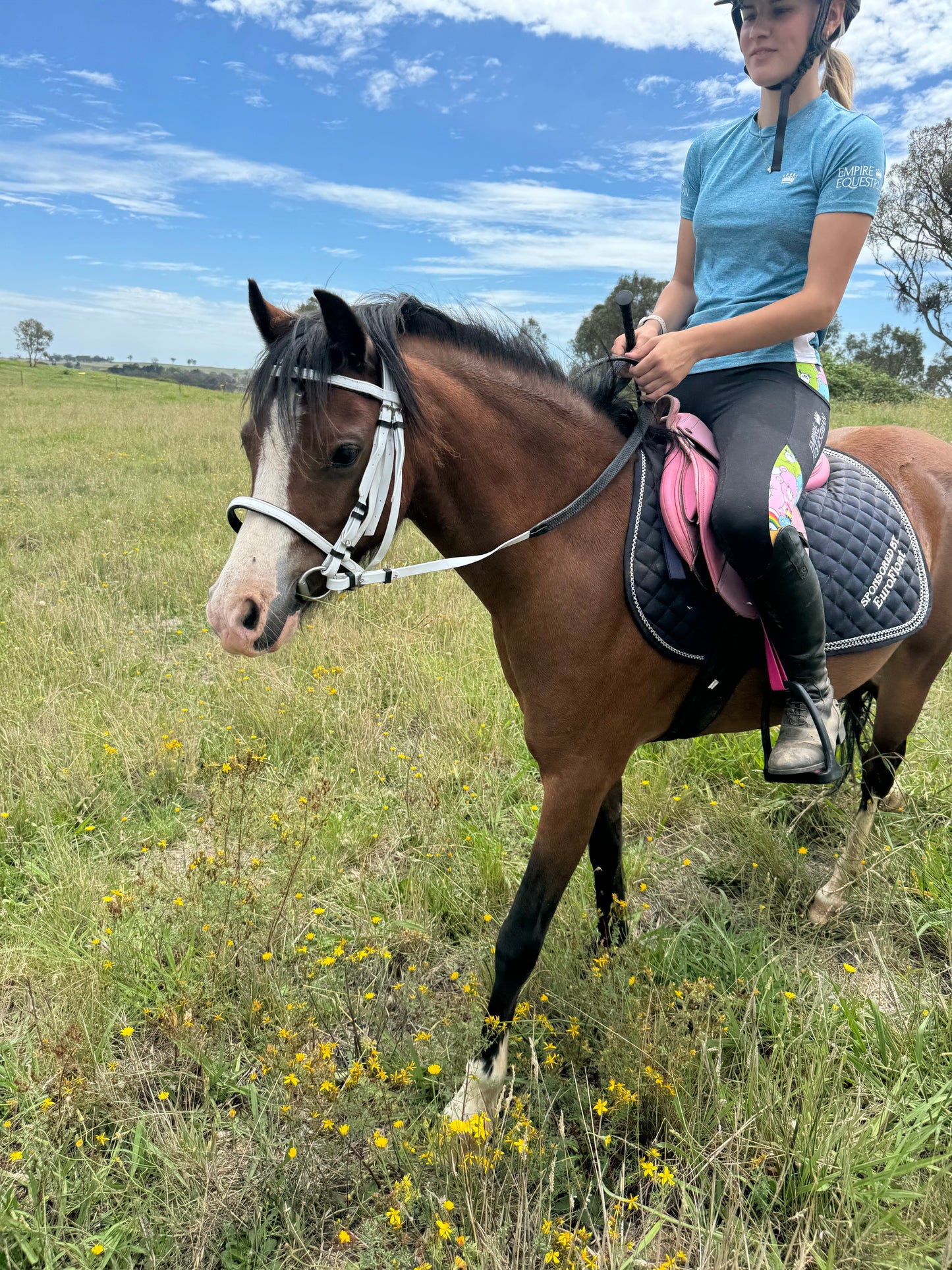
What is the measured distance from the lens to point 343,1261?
1.84 m

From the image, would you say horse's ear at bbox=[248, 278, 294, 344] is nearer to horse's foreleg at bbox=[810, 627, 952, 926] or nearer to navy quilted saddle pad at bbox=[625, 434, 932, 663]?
navy quilted saddle pad at bbox=[625, 434, 932, 663]

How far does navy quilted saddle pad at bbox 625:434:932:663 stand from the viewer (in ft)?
7.27

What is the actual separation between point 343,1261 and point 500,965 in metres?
0.86

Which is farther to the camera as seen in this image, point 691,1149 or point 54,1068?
point 54,1068

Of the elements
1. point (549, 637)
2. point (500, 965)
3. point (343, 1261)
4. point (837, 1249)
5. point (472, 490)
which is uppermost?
point (472, 490)

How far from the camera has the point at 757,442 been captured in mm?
2248

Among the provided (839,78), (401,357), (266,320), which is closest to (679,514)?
(401,357)

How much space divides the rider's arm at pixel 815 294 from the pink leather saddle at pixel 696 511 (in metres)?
0.31

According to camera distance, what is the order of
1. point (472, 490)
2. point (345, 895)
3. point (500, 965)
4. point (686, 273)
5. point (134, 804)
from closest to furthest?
point (472, 490) < point (500, 965) < point (686, 273) < point (345, 895) < point (134, 804)

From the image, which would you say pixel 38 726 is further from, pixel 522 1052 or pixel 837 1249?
pixel 837 1249

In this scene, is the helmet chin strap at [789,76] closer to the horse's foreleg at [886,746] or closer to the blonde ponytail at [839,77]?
the blonde ponytail at [839,77]

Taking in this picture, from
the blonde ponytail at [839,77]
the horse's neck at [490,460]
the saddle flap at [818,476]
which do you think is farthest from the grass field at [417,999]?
the blonde ponytail at [839,77]

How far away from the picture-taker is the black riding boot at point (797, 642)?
216 cm

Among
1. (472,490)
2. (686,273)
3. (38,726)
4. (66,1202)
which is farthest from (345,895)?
(686,273)
